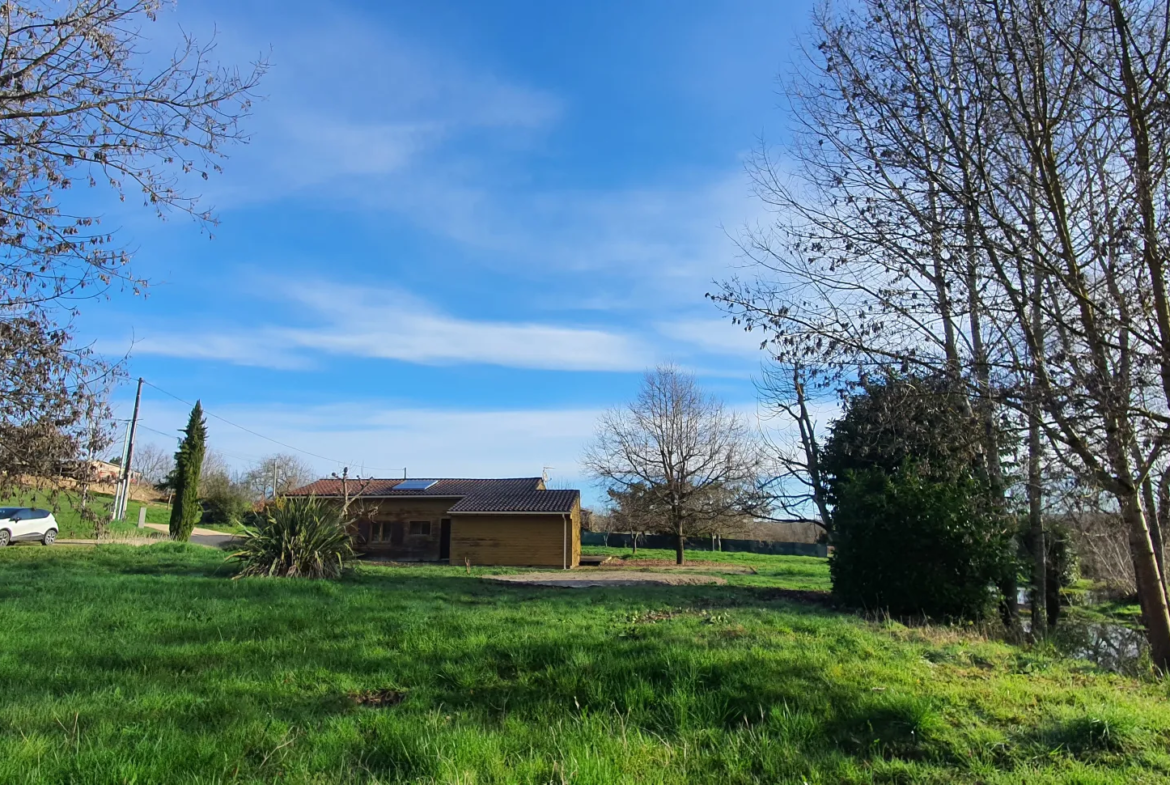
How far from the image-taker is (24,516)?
25.2 m

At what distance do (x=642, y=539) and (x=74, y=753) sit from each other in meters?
45.9

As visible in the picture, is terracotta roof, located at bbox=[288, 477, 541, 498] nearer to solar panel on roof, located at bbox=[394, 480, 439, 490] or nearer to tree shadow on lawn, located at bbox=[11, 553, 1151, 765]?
solar panel on roof, located at bbox=[394, 480, 439, 490]

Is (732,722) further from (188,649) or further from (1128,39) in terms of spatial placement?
(1128,39)

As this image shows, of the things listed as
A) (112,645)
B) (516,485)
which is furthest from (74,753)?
(516,485)

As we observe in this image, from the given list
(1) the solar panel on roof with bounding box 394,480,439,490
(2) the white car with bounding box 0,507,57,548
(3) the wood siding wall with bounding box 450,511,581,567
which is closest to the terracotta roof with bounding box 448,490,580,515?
(3) the wood siding wall with bounding box 450,511,581,567

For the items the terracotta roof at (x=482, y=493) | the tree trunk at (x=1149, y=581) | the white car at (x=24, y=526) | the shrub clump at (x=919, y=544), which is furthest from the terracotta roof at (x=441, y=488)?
the tree trunk at (x=1149, y=581)

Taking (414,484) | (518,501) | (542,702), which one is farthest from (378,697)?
(414,484)

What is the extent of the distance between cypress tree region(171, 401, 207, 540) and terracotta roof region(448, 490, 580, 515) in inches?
448

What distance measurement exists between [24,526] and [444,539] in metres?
15.8

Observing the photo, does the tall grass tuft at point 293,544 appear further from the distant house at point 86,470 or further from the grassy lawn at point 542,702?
the distant house at point 86,470

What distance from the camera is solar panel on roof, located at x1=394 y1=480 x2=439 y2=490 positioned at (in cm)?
3509

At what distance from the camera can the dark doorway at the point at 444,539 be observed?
106 feet

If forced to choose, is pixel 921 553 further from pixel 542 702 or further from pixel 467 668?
pixel 542 702

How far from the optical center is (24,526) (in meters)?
25.0
